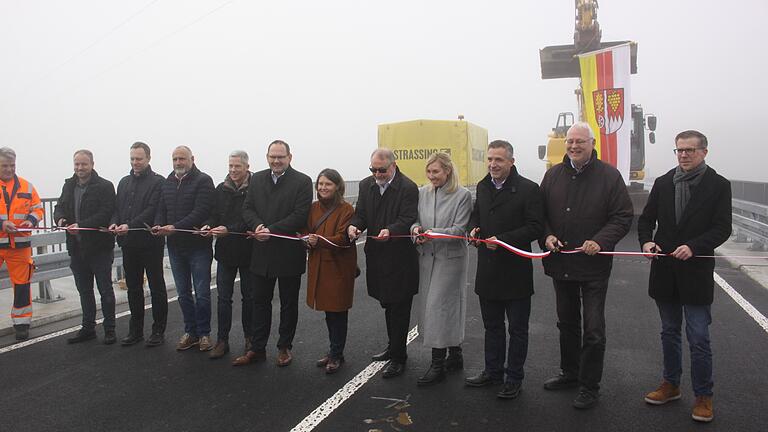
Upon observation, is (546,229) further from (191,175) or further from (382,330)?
(191,175)

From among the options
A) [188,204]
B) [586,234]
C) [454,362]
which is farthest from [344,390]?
[188,204]

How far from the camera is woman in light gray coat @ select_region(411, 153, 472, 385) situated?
4605mm

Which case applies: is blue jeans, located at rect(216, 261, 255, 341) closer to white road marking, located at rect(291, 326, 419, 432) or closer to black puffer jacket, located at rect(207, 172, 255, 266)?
black puffer jacket, located at rect(207, 172, 255, 266)

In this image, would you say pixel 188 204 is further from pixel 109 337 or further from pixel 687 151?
pixel 687 151

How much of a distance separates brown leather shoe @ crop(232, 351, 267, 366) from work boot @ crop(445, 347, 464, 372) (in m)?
1.70

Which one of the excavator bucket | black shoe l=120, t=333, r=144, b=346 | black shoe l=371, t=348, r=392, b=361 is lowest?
black shoe l=371, t=348, r=392, b=361

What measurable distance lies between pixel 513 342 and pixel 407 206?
1.39 metres

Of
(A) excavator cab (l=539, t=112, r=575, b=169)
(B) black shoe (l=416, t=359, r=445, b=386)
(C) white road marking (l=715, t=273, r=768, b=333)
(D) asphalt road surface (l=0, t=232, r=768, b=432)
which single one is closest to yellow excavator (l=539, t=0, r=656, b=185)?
(A) excavator cab (l=539, t=112, r=575, b=169)

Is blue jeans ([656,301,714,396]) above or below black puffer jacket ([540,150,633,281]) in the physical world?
below

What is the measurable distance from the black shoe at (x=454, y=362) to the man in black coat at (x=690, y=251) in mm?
1488

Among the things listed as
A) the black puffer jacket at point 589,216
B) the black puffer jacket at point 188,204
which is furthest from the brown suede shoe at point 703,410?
the black puffer jacket at point 188,204

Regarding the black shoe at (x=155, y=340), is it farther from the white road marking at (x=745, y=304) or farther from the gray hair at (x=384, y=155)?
the white road marking at (x=745, y=304)

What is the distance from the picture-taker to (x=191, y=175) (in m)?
5.60

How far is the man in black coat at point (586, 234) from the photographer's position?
4062 mm
